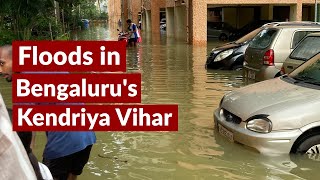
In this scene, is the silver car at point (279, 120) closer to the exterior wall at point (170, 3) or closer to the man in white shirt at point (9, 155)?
the man in white shirt at point (9, 155)

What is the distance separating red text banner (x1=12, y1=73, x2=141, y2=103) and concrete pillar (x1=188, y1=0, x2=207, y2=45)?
76.8 feet

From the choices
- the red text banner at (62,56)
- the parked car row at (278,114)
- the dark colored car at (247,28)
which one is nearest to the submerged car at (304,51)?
the parked car row at (278,114)

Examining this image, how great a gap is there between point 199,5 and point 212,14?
15678mm

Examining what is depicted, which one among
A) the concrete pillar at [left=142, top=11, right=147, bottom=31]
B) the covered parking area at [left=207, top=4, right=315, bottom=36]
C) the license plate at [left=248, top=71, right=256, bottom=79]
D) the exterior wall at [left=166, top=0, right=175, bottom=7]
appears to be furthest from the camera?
the concrete pillar at [left=142, top=11, right=147, bottom=31]

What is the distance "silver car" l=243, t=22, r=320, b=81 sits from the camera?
9.96 metres

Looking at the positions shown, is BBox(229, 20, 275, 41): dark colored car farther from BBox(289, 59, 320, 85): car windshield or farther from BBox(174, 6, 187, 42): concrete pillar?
BBox(289, 59, 320, 85): car windshield

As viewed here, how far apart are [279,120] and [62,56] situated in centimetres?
284

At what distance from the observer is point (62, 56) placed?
3523 mm

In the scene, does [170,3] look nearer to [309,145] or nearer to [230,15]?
[230,15]

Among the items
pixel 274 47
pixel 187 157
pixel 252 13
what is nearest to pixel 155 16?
pixel 252 13

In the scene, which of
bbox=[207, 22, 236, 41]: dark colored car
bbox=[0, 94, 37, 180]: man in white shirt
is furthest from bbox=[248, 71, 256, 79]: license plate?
bbox=[207, 22, 236, 41]: dark colored car

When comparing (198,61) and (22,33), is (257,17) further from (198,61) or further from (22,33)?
(22,33)

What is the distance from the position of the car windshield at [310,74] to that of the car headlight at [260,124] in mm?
1101

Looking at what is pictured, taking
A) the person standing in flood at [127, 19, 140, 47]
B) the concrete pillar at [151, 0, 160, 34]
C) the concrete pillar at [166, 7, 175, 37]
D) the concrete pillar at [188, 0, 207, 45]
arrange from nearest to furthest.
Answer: the person standing in flood at [127, 19, 140, 47], the concrete pillar at [188, 0, 207, 45], the concrete pillar at [166, 7, 175, 37], the concrete pillar at [151, 0, 160, 34]
